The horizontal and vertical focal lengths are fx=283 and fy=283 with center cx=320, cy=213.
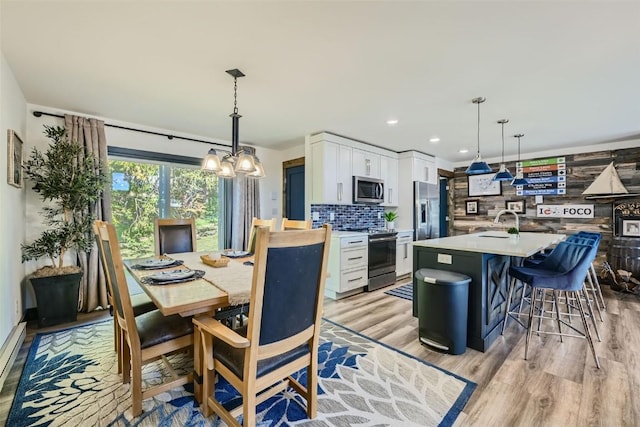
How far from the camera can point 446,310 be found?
2.39 m

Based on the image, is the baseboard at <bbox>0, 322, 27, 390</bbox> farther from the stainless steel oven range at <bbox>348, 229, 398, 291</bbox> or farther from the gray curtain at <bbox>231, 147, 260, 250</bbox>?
the stainless steel oven range at <bbox>348, 229, 398, 291</bbox>

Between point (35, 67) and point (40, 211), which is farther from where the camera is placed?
point (40, 211)

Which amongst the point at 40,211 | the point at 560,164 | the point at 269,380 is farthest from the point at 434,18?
the point at 560,164

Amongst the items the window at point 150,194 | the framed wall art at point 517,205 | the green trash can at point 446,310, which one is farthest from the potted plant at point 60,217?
the framed wall art at point 517,205

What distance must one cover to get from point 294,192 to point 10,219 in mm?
3403

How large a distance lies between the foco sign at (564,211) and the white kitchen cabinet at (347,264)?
380 centimetres

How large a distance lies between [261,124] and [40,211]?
2.68 meters

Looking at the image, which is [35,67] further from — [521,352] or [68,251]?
[521,352]

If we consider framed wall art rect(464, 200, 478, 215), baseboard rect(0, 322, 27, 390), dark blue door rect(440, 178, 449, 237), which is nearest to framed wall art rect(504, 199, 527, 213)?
framed wall art rect(464, 200, 478, 215)

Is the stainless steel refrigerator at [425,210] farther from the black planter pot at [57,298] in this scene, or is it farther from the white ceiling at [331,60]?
the black planter pot at [57,298]

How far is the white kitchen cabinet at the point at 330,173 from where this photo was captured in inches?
164

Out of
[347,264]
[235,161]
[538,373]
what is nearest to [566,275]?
[538,373]

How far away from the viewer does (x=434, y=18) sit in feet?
5.62

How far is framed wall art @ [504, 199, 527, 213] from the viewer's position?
5.66 m
